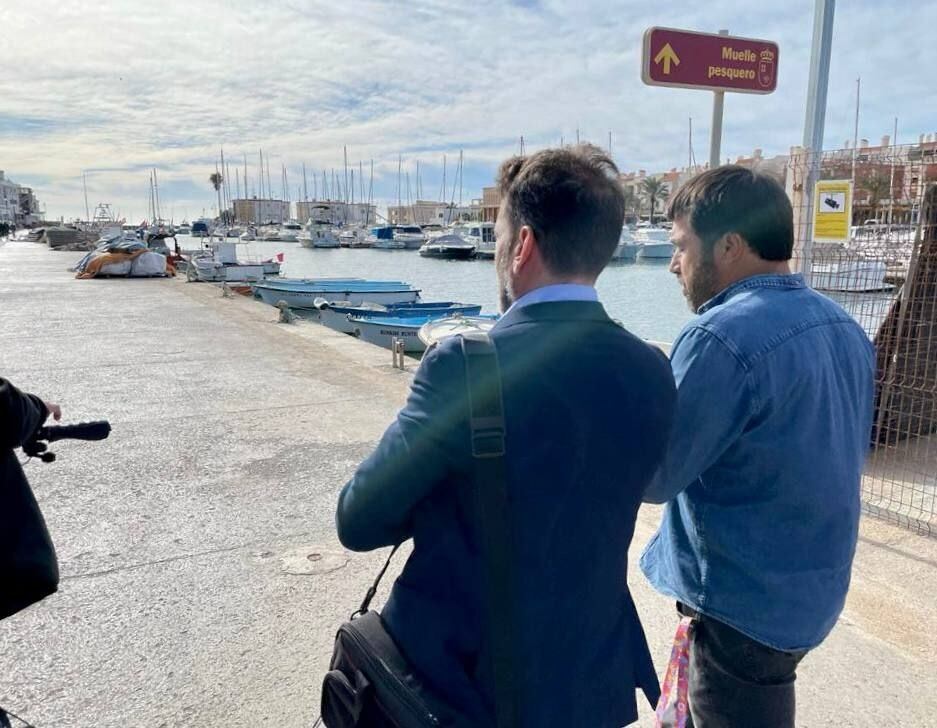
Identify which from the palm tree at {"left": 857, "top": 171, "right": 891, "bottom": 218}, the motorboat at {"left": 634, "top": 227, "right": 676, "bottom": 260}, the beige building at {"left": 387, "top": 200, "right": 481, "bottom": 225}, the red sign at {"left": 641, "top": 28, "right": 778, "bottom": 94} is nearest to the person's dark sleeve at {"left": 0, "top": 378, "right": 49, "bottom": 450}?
the red sign at {"left": 641, "top": 28, "right": 778, "bottom": 94}

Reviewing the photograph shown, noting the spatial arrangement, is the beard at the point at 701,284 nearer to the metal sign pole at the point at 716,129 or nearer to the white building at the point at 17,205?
the metal sign pole at the point at 716,129

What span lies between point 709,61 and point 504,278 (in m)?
4.03

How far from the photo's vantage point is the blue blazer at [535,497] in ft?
4.05

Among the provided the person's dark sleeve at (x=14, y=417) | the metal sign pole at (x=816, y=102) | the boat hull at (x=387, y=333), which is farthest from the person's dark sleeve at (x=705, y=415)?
the boat hull at (x=387, y=333)

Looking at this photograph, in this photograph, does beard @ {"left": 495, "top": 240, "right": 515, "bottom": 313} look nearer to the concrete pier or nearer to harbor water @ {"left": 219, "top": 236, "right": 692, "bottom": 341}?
the concrete pier

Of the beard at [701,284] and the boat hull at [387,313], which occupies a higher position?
the beard at [701,284]

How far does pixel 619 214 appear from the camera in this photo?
1402 mm

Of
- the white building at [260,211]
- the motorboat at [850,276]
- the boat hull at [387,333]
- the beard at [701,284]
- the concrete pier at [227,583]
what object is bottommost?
the boat hull at [387,333]

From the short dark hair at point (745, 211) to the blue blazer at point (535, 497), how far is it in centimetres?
50

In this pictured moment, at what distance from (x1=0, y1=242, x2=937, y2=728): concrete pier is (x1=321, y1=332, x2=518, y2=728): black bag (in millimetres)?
1401

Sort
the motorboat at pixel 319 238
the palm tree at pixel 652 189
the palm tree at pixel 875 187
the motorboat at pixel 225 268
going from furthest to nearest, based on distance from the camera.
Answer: the motorboat at pixel 319 238, the palm tree at pixel 652 189, the motorboat at pixel 225 268, the palm tree at pixel 875 187

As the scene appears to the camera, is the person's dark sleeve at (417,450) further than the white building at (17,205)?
No

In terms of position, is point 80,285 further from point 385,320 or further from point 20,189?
point 20,189

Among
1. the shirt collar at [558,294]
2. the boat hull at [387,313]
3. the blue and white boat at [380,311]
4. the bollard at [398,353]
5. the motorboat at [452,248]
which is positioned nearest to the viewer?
the shirt collar at [558,294]
